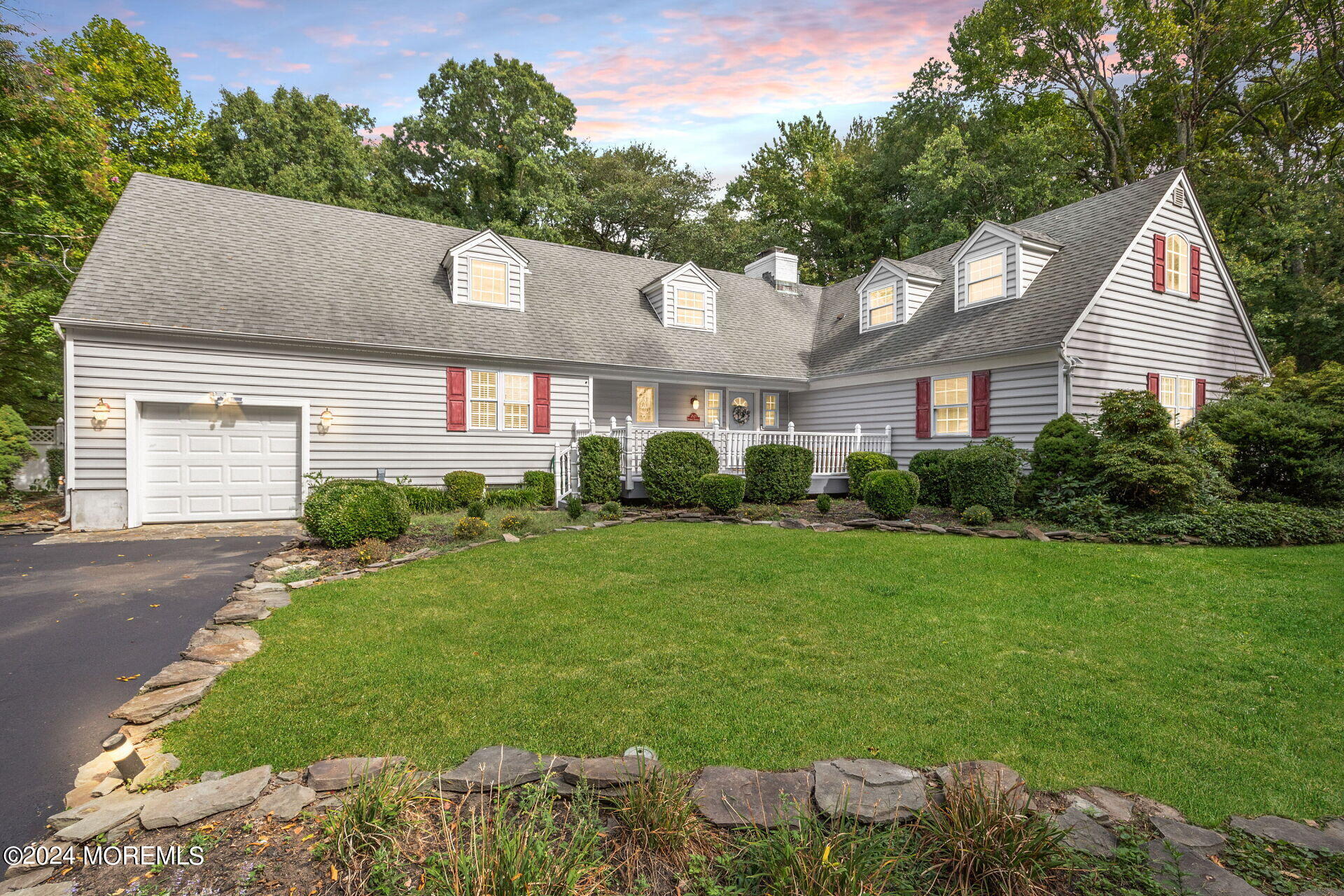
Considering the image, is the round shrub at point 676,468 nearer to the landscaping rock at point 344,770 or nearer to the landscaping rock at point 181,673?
the landscaping rock at point 181,673

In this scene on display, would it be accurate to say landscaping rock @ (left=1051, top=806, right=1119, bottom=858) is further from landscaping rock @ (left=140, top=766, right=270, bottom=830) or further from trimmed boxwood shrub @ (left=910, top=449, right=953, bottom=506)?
trimmed boxwood shrub @ (left=910, top=449, right=953, bottom=506)

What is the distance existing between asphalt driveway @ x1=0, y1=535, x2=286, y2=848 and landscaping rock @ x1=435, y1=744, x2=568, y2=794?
5.40 ft

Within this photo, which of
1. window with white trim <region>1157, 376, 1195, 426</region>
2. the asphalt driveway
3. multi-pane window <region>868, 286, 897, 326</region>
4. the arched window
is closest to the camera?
the asphalt driveway

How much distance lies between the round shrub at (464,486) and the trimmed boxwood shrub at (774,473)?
5.46 meters

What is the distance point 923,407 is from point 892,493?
441 cm

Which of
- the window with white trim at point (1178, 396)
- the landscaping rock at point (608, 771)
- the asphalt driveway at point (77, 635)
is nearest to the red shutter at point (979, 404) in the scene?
the window with white trim at point (1178, 396)

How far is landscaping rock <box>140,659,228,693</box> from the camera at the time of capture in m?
3.71

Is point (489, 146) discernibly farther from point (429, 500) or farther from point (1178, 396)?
point (1178, 396)

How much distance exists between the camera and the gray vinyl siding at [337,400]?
10.1 m

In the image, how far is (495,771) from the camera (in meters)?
2.63

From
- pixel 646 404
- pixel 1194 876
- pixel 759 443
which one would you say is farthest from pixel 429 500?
A: pixel 1194 876

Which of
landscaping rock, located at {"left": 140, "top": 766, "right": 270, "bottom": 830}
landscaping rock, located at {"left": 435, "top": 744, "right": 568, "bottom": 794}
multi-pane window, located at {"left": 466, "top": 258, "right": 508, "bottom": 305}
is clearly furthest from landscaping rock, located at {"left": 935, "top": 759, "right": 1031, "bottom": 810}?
multi-pane window, located at {"left": 466, "top": 258, "right": 508, "bottom": 305}

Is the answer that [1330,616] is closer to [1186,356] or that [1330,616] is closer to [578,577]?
[578,577]

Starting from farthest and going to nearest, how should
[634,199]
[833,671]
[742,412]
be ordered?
1. [634,199]
2. [742,412]
3. [833,671]
